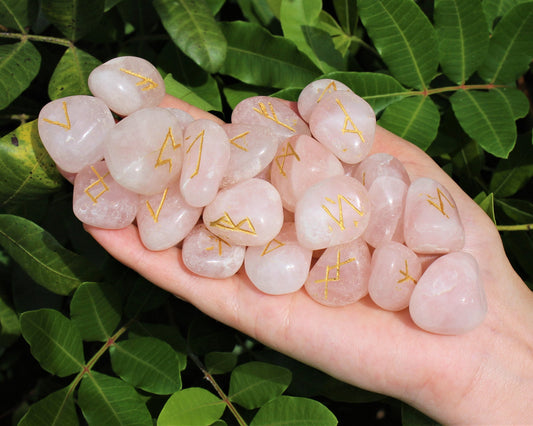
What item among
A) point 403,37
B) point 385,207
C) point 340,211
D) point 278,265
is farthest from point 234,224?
point 403,37

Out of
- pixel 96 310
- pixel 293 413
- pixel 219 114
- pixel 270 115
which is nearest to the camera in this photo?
pixel 293 413

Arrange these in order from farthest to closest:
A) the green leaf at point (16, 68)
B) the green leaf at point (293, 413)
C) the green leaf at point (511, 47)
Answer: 1. the green leaf at point (511, 47)
2. the green leaf at point (16, 68)
3. the green leaf at point (293, 413)

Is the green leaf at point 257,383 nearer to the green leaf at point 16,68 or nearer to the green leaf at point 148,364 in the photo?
the green leaf at point 148,364

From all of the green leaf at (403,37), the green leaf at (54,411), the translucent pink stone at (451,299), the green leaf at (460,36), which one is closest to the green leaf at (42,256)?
the green leaf at (54,411)

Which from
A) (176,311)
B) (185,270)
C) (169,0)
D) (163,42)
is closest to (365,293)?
(185,270)

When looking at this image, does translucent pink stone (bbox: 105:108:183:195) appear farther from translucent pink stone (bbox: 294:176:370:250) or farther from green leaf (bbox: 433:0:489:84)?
green leaf (bbox: 433:0:489:84)

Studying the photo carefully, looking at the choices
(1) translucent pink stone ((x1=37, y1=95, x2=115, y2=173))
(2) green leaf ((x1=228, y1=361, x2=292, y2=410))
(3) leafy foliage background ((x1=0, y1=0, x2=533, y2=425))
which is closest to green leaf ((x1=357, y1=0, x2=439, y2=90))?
(3) leafy foliage background ((x1=0, y1=0, x2=533, y2=425))

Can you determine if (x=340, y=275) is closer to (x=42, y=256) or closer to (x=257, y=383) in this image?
(x=257, y=383)
